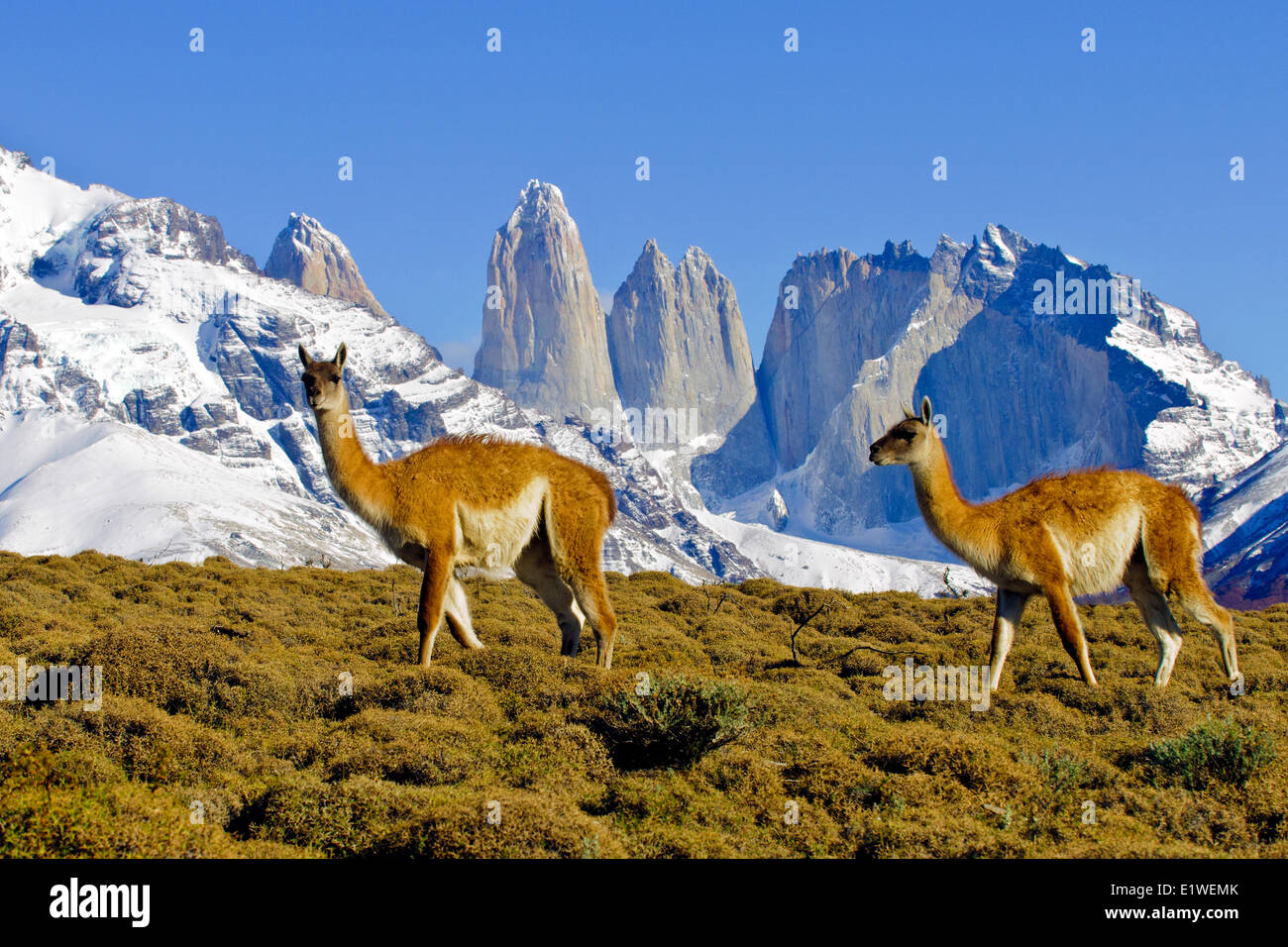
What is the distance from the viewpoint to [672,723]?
30.8ft

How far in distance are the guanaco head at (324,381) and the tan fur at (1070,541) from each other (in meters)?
6.41

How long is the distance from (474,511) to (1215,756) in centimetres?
800

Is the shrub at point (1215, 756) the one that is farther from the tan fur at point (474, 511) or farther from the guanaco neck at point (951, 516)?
the tan fur at point (474, 511)

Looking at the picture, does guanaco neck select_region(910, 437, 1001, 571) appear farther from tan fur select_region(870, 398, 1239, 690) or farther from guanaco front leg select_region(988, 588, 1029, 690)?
guanaco front leg select_region(988, 588, 1029, 690)

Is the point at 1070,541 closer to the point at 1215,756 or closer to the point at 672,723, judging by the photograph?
the point at 1215,756

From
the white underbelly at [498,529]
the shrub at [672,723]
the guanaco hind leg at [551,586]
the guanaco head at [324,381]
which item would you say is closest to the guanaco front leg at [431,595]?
the white underbelly at [498,529]

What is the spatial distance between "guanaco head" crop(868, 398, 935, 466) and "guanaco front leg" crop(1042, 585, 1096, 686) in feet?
7.30

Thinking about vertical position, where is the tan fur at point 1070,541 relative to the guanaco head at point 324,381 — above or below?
below

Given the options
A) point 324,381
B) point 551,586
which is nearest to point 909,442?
point 551,586

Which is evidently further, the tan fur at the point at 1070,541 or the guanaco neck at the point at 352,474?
the tan fur at the point at 1070,541

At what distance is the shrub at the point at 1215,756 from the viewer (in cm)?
905
